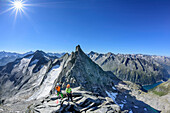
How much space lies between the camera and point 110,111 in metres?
18.8

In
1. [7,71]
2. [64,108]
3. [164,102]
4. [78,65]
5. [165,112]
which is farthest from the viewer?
[7,71]

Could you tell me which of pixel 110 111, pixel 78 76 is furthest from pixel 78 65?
pixel 110 111

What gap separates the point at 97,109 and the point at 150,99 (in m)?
124

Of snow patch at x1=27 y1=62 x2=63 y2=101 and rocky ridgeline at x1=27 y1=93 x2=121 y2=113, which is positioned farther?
snow patch at x1=27 y1=62 x2=63 y2=101

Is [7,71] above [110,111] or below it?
above

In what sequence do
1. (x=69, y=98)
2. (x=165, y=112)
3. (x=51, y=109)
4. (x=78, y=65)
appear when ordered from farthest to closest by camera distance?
(x=165, y=112) < (x=78, y=65) < (x=69, y=98) < (x=51, y=109)

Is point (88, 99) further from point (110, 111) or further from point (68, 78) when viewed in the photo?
point (68, 78)

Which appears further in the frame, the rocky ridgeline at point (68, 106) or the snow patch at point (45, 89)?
the snow patch at point (45, 89)

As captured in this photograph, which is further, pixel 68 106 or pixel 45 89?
pixel 45 89

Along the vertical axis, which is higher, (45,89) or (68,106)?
(45,89)

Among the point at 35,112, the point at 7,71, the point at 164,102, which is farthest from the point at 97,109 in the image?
the point at 7,71

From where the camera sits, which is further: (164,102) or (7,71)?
(7,71)

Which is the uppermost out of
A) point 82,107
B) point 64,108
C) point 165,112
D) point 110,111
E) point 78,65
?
point 78,65

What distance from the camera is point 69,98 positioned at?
20859 mm
